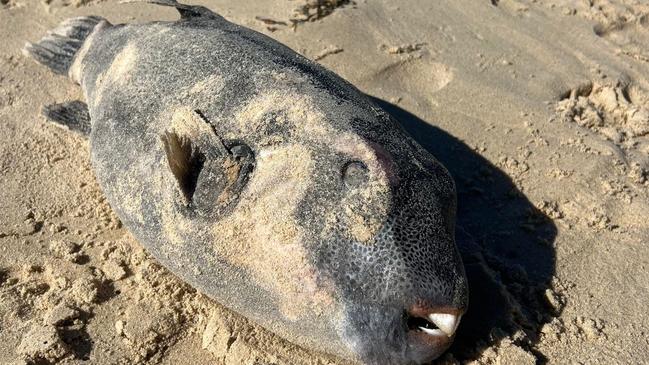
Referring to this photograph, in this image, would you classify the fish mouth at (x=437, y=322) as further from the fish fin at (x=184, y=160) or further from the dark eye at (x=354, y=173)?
the fish fin at (x=184, y=160)

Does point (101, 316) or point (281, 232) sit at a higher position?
point (281, 232)

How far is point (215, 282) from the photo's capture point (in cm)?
266

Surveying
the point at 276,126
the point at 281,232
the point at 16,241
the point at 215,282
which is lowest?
the point at 16,241

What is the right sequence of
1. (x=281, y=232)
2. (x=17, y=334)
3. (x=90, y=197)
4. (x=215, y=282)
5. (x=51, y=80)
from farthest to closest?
(x=51, y=80) → (x=90, y=197) → (x=17, y=334) → (x=215, y=282) → (x=281, y=232)

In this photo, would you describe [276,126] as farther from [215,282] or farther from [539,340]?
[539,340]

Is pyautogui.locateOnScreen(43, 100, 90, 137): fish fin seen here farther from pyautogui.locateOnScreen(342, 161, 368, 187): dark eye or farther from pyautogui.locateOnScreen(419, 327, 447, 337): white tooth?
pyautogui.locateOnScreen(419, 327, 447, 337): white tooth

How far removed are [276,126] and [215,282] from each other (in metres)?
0.77

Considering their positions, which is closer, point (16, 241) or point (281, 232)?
point (281, 232)

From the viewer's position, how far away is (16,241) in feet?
11.1

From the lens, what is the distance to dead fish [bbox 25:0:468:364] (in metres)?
2.36

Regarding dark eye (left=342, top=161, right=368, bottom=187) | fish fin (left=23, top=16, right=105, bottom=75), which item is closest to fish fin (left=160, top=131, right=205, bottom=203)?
dark eye (left=342, top=161, right=368, bottom=187)

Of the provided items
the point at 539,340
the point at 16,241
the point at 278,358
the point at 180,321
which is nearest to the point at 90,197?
the point at 16,241

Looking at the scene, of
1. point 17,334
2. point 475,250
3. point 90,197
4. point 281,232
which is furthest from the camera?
point 90,197

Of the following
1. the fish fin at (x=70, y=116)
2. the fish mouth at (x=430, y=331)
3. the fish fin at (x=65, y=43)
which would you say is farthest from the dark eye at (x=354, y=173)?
the fish fin at (x=65, y=43)
